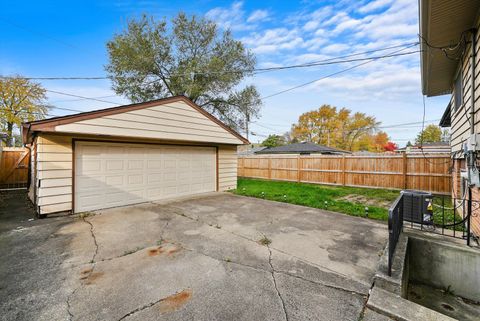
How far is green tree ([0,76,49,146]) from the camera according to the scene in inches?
709

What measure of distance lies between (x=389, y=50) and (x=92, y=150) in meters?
9.91

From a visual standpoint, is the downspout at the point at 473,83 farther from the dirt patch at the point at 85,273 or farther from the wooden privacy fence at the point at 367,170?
the dirt patch at the point at 85,273

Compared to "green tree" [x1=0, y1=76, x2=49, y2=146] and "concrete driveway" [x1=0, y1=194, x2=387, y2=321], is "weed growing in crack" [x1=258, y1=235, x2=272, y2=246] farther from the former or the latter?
"green tree" [x1=0, y1=76, x2=49, y2=146]

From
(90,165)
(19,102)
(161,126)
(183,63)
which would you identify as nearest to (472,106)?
(161,126)

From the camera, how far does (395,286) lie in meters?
2.26

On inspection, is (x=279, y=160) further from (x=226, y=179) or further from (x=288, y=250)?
(x=288, y=250)

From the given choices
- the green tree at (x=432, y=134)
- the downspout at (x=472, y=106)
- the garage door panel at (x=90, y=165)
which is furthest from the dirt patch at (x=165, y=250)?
the green tree at (x=432, y=134)

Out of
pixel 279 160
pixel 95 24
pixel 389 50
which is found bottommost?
pixel 279 160

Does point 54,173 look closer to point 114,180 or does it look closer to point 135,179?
point 114,180

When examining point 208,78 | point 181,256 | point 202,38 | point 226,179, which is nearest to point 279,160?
point 226,179

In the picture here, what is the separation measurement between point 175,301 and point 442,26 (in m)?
5.48

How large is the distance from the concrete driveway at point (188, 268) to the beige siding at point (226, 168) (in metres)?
4.23

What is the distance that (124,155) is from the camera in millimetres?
6512

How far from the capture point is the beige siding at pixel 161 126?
17.6ft
